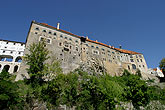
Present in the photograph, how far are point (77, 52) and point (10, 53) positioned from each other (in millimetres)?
24701

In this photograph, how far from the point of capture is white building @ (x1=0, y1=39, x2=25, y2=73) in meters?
34.0

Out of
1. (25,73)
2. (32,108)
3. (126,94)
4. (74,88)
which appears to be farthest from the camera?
(25,73)

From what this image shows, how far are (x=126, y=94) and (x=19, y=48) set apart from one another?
3926 centimetres

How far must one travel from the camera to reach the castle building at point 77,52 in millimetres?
29656

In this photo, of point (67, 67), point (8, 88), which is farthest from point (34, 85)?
point (67, 67)

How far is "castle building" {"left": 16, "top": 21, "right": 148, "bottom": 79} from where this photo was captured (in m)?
29.7

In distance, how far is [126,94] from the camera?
2142cm

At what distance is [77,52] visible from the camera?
111ft

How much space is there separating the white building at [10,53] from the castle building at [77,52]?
43.0 feet

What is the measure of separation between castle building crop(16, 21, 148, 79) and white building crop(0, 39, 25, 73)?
43.0 ft

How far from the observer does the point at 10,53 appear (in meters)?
36.2

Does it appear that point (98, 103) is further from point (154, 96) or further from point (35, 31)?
point (35, 31)

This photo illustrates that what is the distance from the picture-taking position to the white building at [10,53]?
112 ft

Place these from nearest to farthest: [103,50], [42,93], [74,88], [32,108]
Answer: [32,108]
[42,93]
[74,88]
[103,50]
